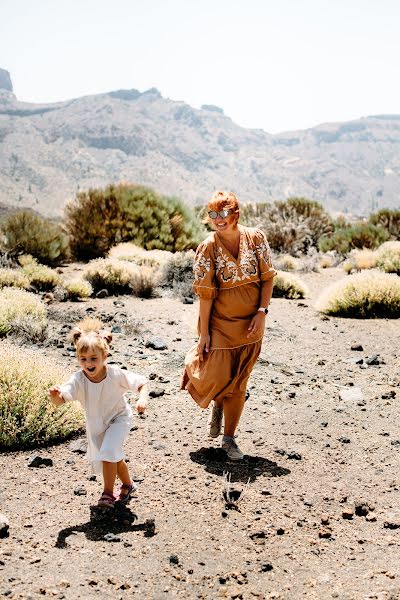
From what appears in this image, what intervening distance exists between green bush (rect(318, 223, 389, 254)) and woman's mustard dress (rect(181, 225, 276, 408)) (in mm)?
15149

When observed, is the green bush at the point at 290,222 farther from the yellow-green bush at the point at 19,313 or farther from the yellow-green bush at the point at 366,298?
the yellow-green bush at the point at 19,313

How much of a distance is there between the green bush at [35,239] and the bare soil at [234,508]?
30.1 feet

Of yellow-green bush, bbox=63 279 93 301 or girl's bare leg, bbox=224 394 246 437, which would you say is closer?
girl's bare leg, bbox=224 394 246 437

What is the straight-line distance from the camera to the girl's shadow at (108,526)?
12.6 ft

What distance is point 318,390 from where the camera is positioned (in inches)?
286

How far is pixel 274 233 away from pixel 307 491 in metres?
15.5

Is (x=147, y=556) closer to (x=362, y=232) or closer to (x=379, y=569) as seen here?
(x=379, y=569)

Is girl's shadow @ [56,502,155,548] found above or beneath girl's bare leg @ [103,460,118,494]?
beneath

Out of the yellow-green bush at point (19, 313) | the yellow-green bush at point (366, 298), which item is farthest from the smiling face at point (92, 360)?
the yellow-green bush at point (366, 298)

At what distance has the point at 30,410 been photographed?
529 centimetres

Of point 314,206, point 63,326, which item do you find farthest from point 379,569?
point 314,206

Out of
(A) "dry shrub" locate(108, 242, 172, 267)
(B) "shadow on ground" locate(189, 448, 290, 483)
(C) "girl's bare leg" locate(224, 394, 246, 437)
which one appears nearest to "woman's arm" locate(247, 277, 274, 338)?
(C) "girl's bare leg" locate(224, 394, 246, 437)

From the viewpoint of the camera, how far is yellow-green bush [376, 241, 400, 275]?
14.6 m

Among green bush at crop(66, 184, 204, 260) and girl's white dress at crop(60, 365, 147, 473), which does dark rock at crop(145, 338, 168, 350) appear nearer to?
girl's white dress at crop(60, 365, 147, 473)
